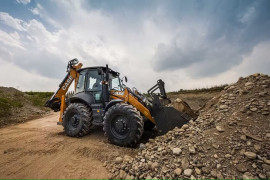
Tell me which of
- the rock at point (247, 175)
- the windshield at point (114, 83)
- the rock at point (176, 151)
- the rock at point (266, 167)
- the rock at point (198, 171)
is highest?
the windshield at point (114, 83)

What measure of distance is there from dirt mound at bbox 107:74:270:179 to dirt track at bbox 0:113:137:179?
51cm

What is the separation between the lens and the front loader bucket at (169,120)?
441 centimetres

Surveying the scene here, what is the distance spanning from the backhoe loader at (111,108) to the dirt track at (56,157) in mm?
514

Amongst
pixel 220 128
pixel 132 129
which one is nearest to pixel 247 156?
pixel 220 128

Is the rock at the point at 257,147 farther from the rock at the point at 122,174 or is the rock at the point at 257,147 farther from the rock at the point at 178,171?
the rock at the point at 122,174

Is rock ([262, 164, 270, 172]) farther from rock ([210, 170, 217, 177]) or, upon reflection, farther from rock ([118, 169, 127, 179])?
rock ([118, 169, 127, 179])

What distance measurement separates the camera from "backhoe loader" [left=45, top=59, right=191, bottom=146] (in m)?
4.36

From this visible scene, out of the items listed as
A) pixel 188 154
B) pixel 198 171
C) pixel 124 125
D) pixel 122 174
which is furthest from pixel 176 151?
pixel 124 125

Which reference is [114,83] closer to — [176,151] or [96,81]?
[96,81]

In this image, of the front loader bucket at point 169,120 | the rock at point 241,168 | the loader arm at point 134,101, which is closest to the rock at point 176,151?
the rock at point 241,168

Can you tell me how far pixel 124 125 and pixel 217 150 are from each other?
2.54 m

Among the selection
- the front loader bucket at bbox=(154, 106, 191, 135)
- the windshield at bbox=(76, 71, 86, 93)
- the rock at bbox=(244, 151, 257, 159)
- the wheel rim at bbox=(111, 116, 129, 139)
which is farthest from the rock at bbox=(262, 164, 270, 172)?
the windshield at bbox=(76, 71, 86, 93)

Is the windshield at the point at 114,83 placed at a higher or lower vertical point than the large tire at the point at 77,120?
higher

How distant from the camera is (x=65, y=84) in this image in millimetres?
6949
